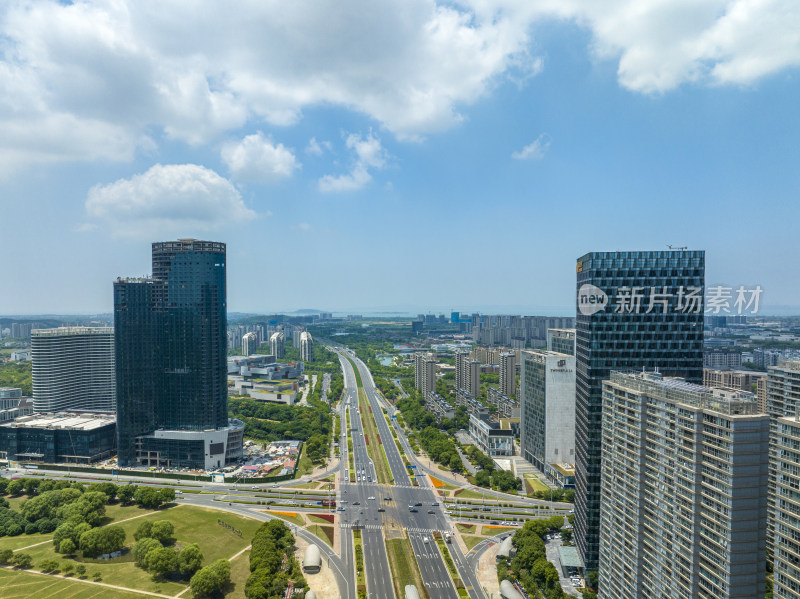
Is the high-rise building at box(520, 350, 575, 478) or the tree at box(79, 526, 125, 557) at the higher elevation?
the high-rise building at box(520, 350, 575, 478)

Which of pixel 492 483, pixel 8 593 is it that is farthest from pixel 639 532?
pixel 8 593

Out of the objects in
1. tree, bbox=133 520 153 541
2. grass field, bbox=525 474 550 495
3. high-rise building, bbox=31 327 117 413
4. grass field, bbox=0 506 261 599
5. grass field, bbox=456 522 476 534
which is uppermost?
high-rise building, bbox=31 327 117 413

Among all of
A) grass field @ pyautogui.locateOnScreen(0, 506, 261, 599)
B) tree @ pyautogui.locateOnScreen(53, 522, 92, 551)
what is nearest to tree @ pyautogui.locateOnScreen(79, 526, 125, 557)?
grass field @ pyautogui.locateOnScreen(0, 506, 261, 599)

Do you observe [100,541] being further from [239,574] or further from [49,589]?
[239,574]

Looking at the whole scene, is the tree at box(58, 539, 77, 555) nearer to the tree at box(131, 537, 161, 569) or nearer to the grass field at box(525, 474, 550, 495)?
the tree at box(131, 537, 161, 569)

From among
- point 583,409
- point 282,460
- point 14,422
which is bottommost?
point 282,460

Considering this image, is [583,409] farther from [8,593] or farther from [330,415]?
[330,415]

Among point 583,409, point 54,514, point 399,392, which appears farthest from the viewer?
point 399,392

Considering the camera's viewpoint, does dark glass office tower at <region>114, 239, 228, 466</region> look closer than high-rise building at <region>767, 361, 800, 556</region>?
No
